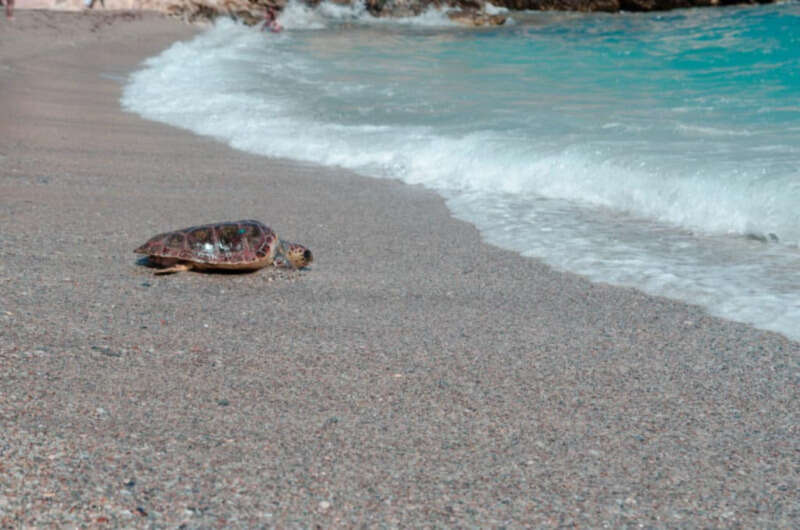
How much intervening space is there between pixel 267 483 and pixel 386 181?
5.09 meters

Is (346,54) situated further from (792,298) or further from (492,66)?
(792,298)

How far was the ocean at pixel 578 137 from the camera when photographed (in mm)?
4969

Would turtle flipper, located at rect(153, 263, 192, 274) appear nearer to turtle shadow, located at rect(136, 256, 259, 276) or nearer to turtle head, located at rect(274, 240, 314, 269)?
turtle shadow, located at rect(136, 256, 259, 276)

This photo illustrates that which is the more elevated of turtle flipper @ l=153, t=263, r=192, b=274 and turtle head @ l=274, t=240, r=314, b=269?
turtle head @ l=274, t=240, r=314, b=269

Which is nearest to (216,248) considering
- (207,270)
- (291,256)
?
(207,270)

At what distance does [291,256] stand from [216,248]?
402 mm

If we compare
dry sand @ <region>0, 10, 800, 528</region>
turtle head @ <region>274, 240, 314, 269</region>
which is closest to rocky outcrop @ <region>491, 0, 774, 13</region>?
dry sand @ <region>0, 10, 800, 528</region>

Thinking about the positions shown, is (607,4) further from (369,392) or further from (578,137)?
(369,392)

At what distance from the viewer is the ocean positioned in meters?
4.97

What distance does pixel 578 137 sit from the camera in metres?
8.34

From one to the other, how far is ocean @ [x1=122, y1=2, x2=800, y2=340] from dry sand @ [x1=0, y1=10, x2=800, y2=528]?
57cm

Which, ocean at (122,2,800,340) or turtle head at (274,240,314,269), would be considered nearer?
turtle head at (274,240,314,269)

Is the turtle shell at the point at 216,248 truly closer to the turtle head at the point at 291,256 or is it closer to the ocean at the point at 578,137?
the turtle head at the point at 291,256

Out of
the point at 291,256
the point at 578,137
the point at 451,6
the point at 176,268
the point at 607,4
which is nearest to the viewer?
the point at 176,268
